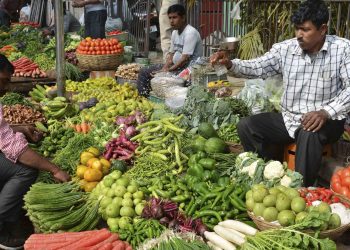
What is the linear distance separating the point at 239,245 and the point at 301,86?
1.78m

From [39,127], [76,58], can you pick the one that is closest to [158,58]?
[76,58]

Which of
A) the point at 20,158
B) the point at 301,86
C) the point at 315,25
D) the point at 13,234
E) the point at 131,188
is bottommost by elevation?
the point at 13,234

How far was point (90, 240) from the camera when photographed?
11.1 ft

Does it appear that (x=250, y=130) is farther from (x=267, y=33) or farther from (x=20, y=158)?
(x=267, y=33)

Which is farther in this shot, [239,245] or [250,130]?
[250,130]

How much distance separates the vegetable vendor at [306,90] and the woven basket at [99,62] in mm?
4786

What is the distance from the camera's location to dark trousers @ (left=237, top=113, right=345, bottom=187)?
3990mm

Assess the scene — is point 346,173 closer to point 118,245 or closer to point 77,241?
point 118,245

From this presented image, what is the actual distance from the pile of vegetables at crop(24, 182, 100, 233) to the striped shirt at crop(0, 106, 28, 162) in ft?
1.05

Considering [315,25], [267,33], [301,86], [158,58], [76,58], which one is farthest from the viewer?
[158,58]

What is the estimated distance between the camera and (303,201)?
3.25 m

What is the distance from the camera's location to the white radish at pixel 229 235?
3.17 meters

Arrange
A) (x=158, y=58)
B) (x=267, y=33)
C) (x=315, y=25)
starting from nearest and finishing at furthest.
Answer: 1. (x=315, y=25)
2. (x=267, y=33)
3. (x=158, y=58)

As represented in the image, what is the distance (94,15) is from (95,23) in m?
0.19
